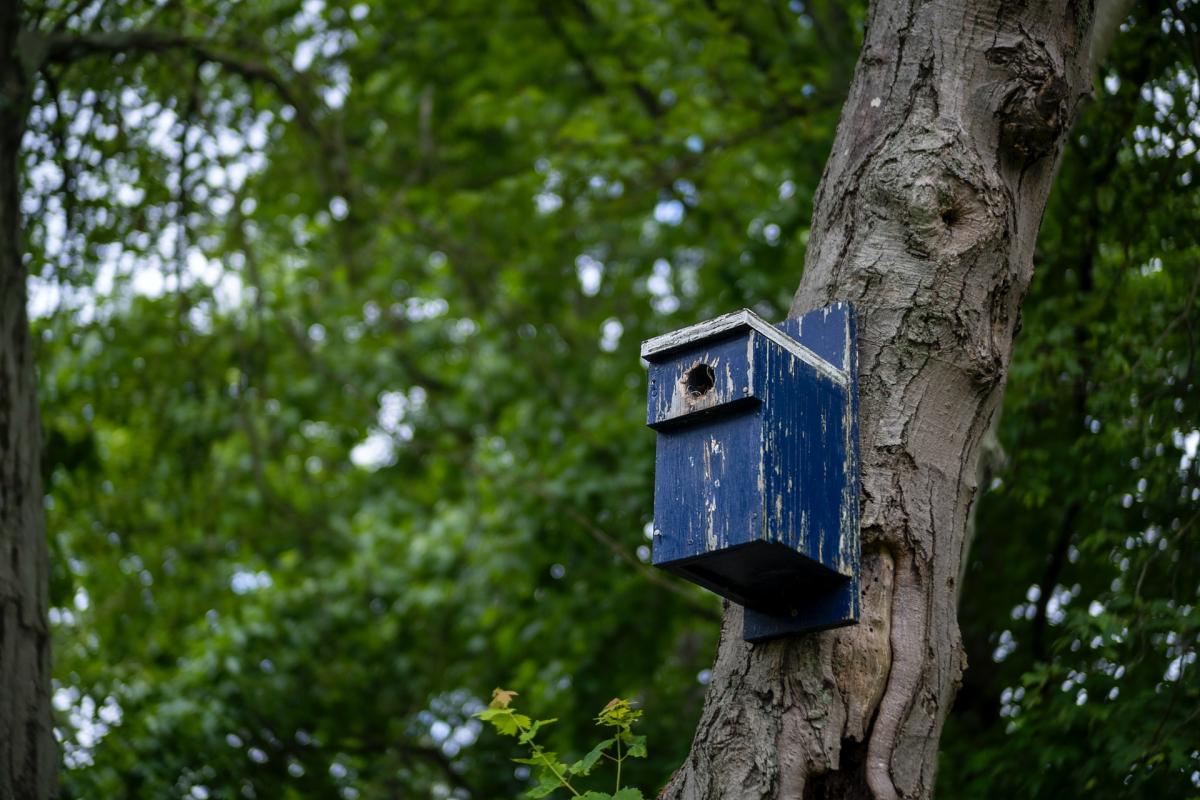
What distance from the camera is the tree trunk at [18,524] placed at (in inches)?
133

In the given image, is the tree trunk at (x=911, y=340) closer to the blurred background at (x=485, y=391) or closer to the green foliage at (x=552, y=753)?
the green foliage at (x=552, y=753)

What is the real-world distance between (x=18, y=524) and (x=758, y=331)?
7.59ft

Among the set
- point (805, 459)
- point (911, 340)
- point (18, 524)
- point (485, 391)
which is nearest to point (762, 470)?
point (805, 459)

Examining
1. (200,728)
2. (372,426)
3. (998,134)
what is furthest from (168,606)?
(998,134)

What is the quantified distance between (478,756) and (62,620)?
2.64 meters

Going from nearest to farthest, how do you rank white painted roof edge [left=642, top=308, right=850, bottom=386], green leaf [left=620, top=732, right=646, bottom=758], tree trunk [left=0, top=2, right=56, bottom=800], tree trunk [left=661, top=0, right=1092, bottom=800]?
1. tree trunk [left=661, top=0, right=1092, bottom=800]
2. white painted roof edge [left=642, top=308, right=850, bottom=386]
3. green leaf [left=620, top=732, right=646, bottom=758]
4. tree trunk [left=0, top=2, right=56, bottom=800]

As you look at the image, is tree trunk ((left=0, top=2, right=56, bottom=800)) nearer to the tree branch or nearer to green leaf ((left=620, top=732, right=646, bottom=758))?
the tree branch

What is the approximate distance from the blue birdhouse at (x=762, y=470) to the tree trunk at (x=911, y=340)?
57mm

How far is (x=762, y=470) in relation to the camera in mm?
2232

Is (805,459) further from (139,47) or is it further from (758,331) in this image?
(139,47)

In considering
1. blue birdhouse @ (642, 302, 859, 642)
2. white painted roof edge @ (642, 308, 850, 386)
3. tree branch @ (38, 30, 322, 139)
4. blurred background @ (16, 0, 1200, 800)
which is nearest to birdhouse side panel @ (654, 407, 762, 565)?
blue birdhouse @ (642, 302, 859, 642)

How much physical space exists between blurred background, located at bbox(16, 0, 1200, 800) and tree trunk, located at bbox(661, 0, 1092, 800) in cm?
114

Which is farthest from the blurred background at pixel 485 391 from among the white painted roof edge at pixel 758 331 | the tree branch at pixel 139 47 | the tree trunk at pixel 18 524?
the white painted roof edge at pixel 758 331

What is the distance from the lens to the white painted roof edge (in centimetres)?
232
